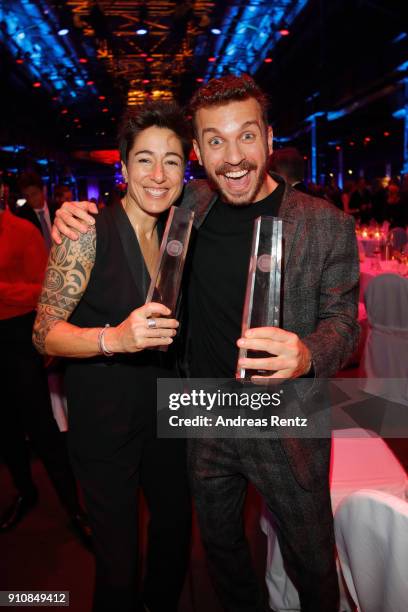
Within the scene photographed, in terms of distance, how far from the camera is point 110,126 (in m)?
21.8

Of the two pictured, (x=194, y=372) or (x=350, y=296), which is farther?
(x=194, y=372)

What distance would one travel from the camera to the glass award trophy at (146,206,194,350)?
1.24 metres

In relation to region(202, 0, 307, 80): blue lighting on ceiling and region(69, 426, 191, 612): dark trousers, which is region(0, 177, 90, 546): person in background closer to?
region(69, 426, 191, 612): dark trousers

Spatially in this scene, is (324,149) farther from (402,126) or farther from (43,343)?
(43,343)

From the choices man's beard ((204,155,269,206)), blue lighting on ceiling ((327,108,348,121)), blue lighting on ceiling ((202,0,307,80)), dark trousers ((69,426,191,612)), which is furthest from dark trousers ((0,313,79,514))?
blue lighting on ceiling ((327,108,348,121))

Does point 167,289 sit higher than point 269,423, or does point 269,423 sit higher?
point 167,289

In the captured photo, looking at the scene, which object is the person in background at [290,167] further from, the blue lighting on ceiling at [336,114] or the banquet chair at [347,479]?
the blue lighting on ceiling at [336,114]

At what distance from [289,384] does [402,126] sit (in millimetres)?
12378

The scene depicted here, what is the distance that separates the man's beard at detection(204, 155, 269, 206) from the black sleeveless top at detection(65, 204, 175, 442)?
0.29 m

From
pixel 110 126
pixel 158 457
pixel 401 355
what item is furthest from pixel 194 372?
pixel 110 126

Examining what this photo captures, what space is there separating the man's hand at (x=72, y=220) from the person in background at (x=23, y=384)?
1220mm

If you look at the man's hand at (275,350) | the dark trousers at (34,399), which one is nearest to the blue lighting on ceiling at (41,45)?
the dark trousers at (34,399)

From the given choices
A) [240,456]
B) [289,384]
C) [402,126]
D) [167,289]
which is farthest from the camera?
[402,126]

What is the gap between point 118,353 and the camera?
1.60 meters
